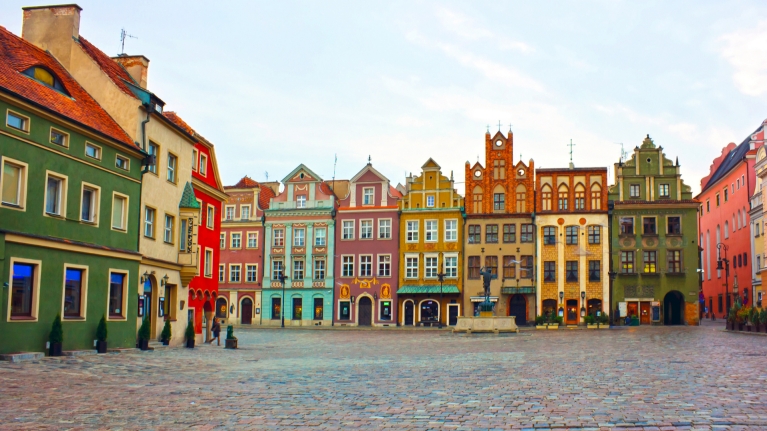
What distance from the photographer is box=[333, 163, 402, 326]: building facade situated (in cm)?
6919

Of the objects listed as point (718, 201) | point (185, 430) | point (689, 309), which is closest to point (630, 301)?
point (689, 309)

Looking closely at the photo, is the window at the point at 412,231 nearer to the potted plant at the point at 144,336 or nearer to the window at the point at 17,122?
the potted plant at the point at 144,336

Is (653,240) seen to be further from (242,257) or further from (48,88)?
(48,88)

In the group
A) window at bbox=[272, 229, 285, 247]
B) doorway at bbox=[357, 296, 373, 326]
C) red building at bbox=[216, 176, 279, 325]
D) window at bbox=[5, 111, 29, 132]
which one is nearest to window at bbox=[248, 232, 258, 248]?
red building at bbox=[216, 176, 279, 325]

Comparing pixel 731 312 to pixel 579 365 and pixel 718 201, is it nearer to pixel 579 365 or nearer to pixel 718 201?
pixel 579 365

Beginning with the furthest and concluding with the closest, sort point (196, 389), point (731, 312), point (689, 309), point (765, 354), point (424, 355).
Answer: point (689, 309), point (731, 312), point (424, 355), point (765, 354), point (196, 389)

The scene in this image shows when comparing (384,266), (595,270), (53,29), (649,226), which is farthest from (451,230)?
(53,29)

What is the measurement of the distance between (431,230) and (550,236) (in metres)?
10.5

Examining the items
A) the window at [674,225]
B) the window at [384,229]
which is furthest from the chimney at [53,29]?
the window at [674,225]

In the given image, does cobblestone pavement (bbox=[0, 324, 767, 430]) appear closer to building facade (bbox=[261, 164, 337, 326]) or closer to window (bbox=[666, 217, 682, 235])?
window (bbox=[666, 217, 682, 235])

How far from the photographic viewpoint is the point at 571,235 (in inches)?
2628

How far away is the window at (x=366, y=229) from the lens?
70.1m

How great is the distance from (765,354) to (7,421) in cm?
2298

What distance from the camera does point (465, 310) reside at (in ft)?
219
